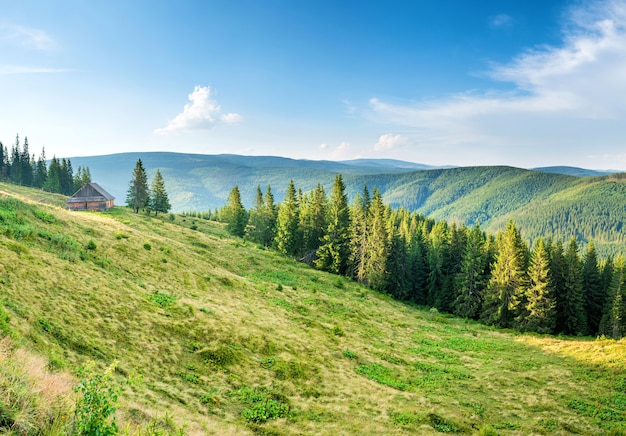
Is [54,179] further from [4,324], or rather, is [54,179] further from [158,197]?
[4,324]

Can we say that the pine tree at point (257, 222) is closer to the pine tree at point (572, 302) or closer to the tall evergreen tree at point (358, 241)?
the tall evergreen tree at point (358, 241)

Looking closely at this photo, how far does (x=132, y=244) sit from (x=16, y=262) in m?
11.7

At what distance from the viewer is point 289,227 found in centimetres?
6384

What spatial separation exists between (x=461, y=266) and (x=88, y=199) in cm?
7147

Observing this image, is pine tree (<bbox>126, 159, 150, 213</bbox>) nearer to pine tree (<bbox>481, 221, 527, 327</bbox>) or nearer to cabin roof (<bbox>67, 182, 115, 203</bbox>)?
cabin roof (<bbox>67, 182, 115, 203</bbox>)

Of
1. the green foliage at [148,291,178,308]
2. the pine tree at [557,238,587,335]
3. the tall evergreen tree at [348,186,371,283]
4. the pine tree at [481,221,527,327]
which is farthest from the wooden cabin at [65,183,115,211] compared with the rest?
the pine tree at [557,238,587,335]

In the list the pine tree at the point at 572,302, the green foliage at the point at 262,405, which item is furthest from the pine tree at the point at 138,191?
the pine tree at the point at 572,302

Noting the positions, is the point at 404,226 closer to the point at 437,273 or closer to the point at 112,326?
the point at 437,273

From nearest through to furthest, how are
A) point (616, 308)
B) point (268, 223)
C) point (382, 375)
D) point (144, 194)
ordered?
point (382, 375), point (616, 308), point (268, 223), point (144, 194)

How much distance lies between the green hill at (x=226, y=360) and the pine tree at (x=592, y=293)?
30.9 metres

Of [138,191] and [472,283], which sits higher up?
[138,191]

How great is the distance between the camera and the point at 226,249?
4712 centimetres

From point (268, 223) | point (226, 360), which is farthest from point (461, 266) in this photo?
point (226, 360)

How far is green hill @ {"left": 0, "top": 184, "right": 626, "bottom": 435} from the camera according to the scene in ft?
32.5
